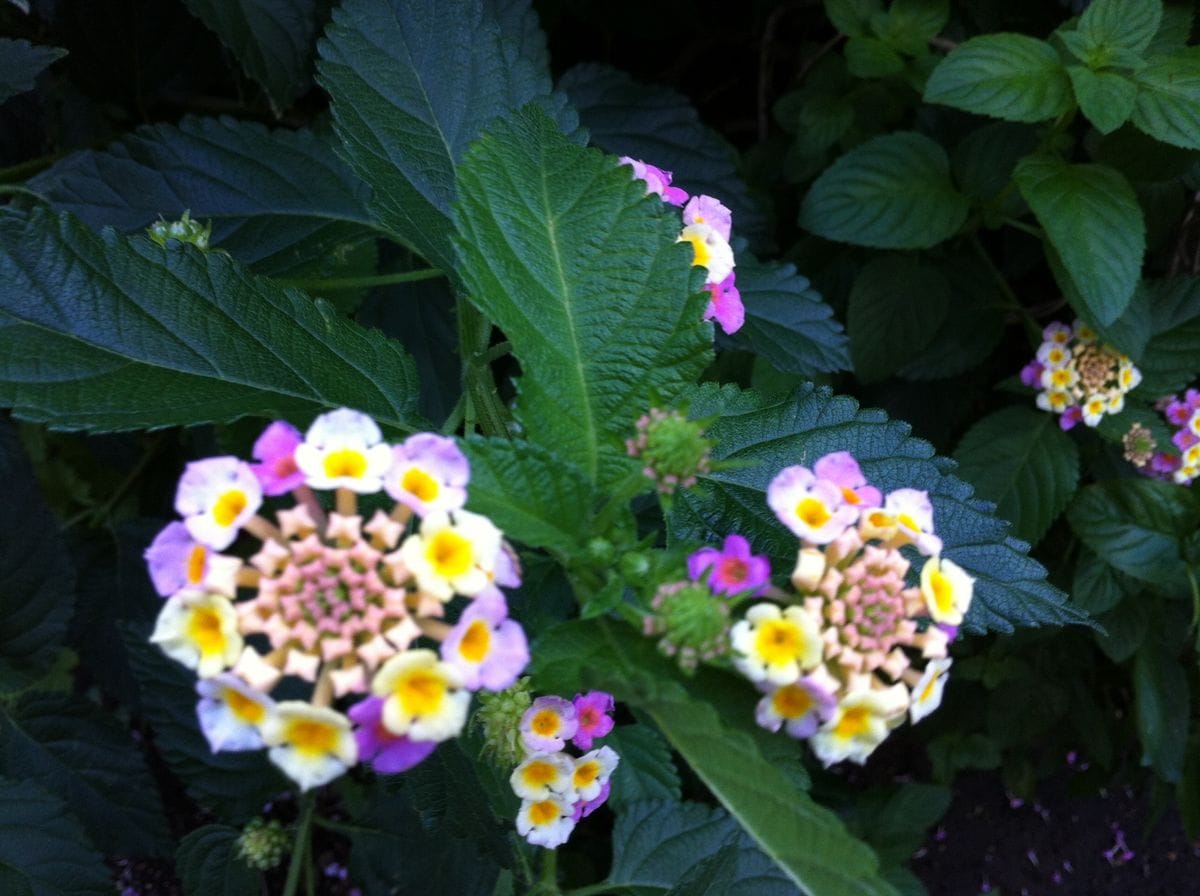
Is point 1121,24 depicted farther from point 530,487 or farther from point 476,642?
point 476,642

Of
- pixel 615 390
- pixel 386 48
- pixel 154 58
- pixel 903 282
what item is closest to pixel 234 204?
pixel 386 48

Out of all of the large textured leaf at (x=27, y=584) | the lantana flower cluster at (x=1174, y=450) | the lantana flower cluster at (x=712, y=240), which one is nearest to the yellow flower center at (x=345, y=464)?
the lantana flower cluster at (x=712, y=240)

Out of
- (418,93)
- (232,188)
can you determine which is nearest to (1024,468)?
A: (418,93)

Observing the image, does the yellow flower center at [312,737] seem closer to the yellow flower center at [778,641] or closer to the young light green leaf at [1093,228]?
the yellow flower center at [778,641]

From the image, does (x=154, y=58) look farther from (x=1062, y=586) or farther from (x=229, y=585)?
(x=1062, y=586)

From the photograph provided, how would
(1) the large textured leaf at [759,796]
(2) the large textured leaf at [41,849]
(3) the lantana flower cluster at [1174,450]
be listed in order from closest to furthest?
(1) the large textured leaf at [759,796] → (2) the large textured leaf at [41,849] → (3) the lantana flower cluster at [1174,450]

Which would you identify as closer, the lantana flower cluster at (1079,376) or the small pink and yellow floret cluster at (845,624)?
the small pink and yellow floret cluster at (845,624)

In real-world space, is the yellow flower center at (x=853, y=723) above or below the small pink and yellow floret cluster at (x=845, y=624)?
below
